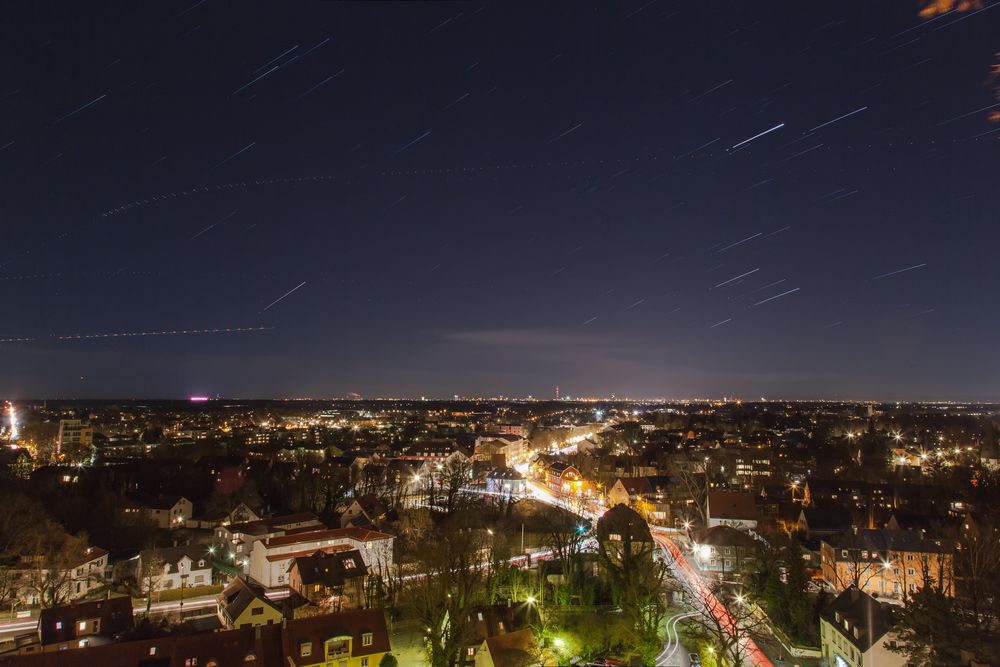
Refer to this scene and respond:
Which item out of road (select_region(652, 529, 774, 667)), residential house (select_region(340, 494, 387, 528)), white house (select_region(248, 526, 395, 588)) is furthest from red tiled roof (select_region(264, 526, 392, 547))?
road (select_region(652, 529, 774, 667))

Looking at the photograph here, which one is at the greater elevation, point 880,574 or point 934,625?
point 934,625

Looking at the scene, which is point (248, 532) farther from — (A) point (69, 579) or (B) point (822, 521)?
(B) point (822, 521)

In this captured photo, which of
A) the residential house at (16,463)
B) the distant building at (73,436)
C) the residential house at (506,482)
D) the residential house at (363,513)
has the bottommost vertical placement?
the residential house at (506,482)

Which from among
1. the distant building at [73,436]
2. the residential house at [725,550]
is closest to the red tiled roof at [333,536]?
the residential house at [725,550]

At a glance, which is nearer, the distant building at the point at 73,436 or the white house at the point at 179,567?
the white house at the point at 179,567

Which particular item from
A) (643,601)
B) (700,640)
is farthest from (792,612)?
(643,601)

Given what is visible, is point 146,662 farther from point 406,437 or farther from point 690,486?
point 406,437

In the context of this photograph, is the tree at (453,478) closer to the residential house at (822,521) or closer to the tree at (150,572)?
the tree at (150,572)

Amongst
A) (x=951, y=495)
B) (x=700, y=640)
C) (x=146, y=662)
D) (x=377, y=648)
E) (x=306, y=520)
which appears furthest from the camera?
(x=951, y=495)
